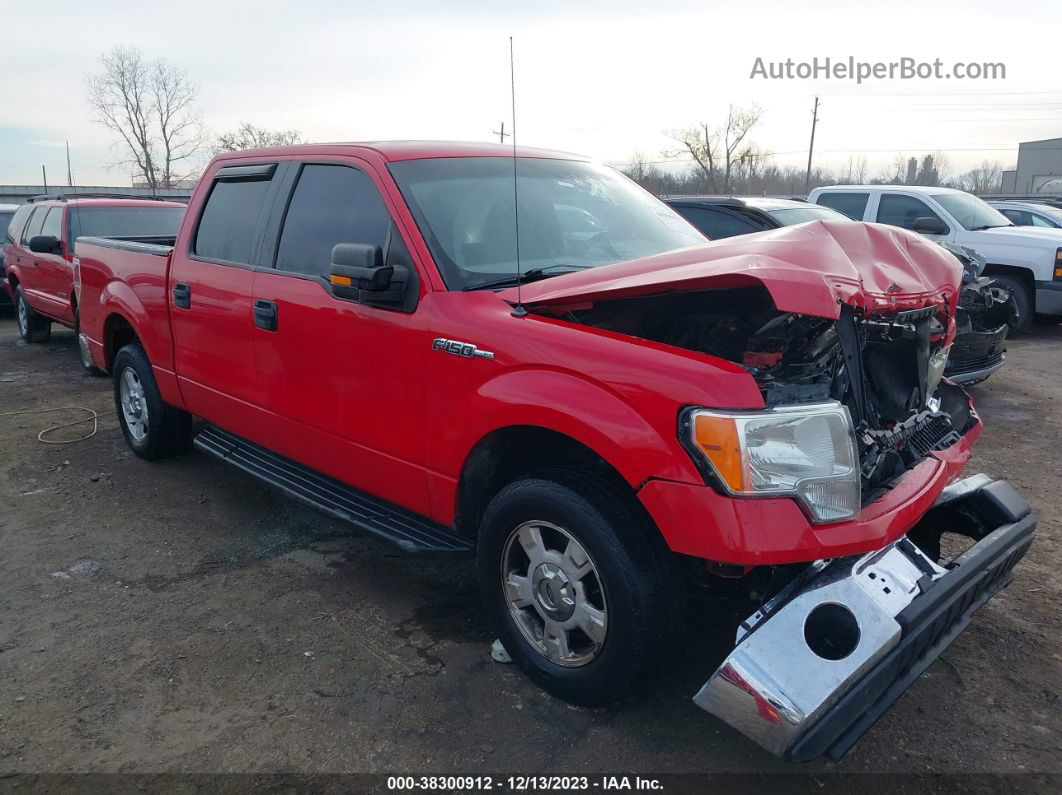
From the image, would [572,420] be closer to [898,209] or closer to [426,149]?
[426,149]

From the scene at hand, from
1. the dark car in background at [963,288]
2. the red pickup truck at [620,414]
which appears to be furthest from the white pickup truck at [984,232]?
the red pickup truck at [620,414]

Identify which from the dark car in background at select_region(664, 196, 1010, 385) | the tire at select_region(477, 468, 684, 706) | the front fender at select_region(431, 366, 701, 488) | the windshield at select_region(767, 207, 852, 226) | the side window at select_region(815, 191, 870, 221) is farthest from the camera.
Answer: the side window at select_region(815, 191, 870, 221)

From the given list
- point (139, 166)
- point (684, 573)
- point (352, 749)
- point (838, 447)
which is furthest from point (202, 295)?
point (139, 166)

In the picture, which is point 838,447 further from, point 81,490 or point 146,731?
point 81,490

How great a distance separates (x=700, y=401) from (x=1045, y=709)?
1802mm

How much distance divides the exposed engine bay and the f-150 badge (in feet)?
1.17

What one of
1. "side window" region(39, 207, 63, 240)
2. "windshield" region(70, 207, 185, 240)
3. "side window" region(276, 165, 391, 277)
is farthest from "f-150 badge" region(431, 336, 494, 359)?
"side window" region(39, 207, 63, 240)

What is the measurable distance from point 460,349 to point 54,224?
905 centimetres

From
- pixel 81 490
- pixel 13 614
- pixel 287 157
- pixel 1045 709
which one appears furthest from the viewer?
pixel 81 490

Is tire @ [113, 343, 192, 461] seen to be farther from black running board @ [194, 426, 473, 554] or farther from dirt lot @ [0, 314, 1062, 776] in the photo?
black running board @ [194, 426, 473, 554]

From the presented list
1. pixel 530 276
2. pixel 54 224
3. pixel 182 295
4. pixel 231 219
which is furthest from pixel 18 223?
pixel 530 276

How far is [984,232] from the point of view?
10469 mm

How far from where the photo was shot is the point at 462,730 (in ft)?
9.12

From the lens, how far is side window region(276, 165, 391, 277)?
3516mm
